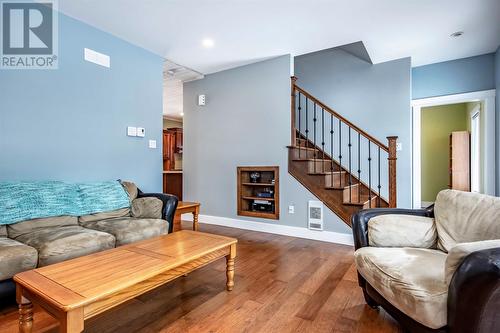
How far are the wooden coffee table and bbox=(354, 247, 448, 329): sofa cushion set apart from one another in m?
1.06

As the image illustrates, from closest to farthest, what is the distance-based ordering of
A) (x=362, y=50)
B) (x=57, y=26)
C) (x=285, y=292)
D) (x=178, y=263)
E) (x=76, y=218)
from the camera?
(x=178, y=263) → (x=285, y=292) → (x=76, y=218) → (x=57, y=26) → (x=362, y=50)

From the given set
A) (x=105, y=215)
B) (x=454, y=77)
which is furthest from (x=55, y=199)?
(x=454, y=77)

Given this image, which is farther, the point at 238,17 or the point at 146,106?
the point at 146,106

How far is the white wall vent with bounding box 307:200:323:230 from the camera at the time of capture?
3750 mm

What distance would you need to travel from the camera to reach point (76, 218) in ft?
8.70

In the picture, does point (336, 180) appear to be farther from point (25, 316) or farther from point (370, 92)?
point (25, 316)

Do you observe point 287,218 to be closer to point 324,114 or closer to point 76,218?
point 324,114

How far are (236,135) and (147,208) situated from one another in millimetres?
2013

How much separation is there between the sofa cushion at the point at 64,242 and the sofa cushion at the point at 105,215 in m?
0.37

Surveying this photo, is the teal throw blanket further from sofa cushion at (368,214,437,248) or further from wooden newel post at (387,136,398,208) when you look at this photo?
wooden newel post at (387,136,398,208)

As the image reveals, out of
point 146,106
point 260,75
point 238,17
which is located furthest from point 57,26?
point 260,75

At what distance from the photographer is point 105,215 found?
2854 millimetres

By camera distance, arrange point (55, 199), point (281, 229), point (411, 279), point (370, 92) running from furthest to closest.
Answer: point (370, 92), point (281, 229), point (55, 199), point (411, 279)

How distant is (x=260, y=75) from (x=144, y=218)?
2749 mm
